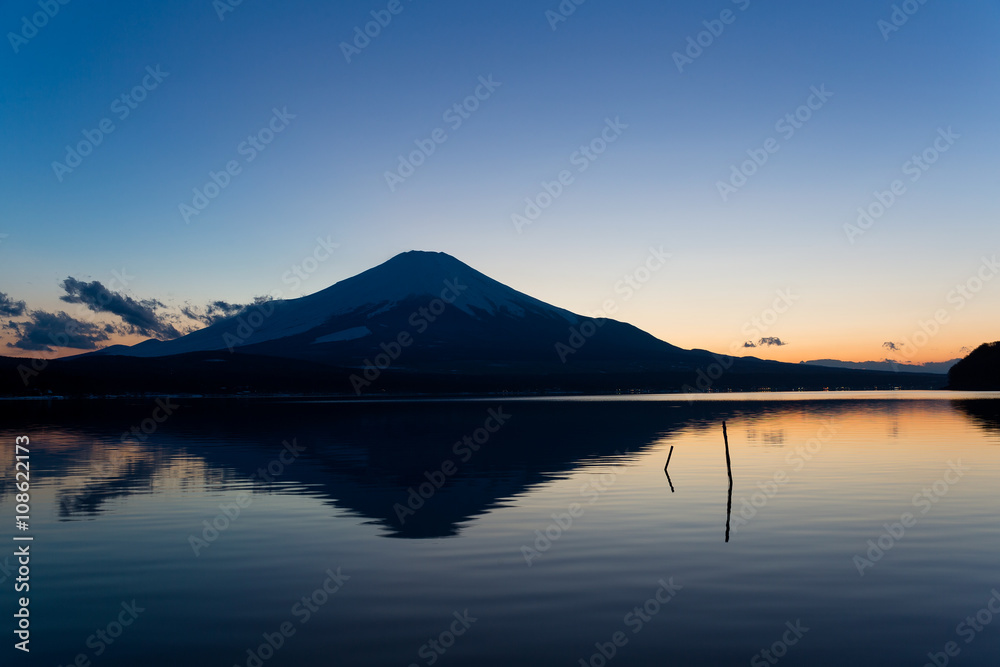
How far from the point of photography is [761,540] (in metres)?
24.5

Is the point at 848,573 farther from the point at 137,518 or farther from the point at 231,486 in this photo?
the point at 231,486

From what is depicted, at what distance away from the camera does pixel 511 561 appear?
21.6 metres

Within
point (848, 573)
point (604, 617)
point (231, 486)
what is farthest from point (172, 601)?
point (231, 486)

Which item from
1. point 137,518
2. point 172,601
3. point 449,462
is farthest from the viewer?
point 449,462

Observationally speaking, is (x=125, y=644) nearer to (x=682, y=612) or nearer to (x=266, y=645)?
(x=266, y=645)

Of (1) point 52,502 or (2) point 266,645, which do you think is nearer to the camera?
(2) point 266,645

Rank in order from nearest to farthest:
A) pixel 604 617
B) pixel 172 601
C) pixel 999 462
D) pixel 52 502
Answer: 1. pixel 604 617
2. pixel 172 601
3. pixel 52 502
4. pixel 999 462

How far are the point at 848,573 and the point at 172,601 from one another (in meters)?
16.7

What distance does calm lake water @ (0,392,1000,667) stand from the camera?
48.8 ft

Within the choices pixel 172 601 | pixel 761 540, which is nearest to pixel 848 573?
pixel 761 540

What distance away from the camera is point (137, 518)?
2881 cm

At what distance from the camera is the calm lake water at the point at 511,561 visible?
14867 mm

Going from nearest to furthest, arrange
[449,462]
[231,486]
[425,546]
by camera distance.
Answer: [425,546], [231,486], [449,462]

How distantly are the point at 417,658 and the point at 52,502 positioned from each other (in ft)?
81.2
